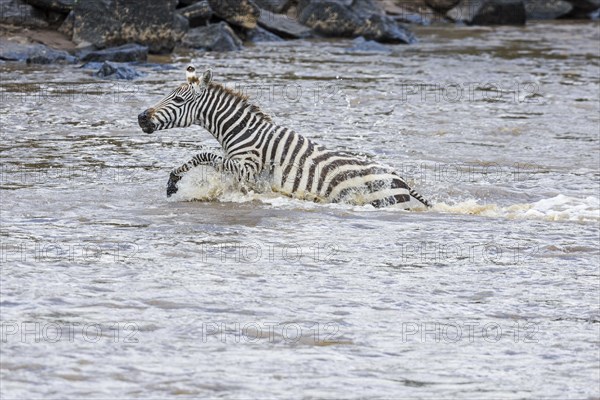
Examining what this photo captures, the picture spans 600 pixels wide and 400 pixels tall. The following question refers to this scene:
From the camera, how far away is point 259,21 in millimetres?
28859

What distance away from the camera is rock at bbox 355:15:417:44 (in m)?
28.3

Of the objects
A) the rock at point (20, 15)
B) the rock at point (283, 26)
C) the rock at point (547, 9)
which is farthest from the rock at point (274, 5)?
the rock at point (547, 9)

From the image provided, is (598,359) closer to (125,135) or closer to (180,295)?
(180,295)

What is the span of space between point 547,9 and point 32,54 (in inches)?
832

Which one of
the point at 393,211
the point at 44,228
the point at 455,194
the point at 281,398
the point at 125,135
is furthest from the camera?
the point at 125,135

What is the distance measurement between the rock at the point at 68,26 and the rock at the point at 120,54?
1470 mm

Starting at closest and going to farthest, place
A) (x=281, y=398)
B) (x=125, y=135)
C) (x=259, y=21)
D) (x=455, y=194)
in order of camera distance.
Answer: (x=281, y=398) < (x=455, y=194) < (x=125, y=135) < (x=259, y=21)

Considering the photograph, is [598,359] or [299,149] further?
[299,149]

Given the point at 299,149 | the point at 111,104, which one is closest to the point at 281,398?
the point at 299,149

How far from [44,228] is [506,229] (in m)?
4.02

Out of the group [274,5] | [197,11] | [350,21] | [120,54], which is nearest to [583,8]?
[274,5]

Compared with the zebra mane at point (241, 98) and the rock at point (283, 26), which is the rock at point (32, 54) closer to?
the rock at point (283, 26)

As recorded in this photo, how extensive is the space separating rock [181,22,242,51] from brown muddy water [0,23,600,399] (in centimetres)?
773

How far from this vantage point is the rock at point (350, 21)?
93.7 ft
